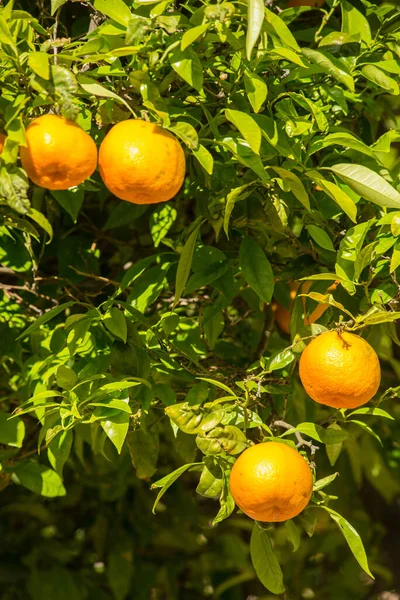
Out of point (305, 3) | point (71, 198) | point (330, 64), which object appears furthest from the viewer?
point (305, 3)

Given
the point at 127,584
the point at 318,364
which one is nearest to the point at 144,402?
the point at 318,364

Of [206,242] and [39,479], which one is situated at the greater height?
[206,242]

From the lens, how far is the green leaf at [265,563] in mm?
1173

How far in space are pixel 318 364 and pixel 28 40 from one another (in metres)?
0.52

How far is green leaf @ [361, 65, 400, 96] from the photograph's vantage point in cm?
121

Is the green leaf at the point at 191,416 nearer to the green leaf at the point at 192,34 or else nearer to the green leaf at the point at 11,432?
the green leaf at the point at 11,432

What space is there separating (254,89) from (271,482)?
462mm

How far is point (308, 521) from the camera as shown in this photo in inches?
48.2

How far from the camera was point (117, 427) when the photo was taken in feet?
3.59

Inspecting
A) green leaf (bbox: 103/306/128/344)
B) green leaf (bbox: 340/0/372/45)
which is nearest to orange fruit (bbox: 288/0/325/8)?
green leaf (bbox: 340/0/372/45)

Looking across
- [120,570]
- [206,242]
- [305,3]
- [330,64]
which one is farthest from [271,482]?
[120,570]

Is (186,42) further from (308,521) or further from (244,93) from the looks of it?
(308,521)

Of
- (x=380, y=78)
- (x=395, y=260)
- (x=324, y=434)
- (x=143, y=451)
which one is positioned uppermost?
(x=380, y=78)

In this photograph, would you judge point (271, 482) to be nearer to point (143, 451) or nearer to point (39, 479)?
point (143, 451)
